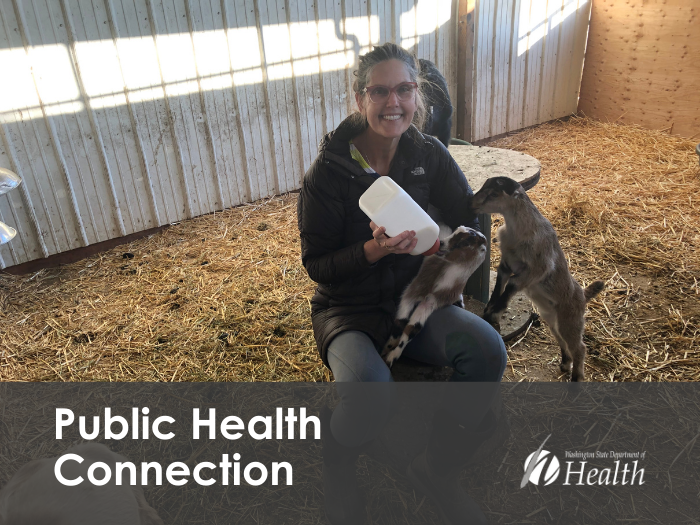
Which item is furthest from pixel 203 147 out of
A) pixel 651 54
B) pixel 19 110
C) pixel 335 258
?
pixel 651 54

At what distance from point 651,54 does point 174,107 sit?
21.4ft

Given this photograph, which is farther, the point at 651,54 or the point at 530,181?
the point at 651,54

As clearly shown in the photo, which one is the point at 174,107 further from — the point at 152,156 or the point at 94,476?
the point at 94,476

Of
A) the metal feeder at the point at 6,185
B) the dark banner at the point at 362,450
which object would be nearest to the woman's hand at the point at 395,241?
the dark banner at the point at 362,450

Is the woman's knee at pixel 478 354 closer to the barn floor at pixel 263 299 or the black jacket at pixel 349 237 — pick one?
the black jacket at pixel 349 237

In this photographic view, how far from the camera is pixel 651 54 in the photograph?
7.35 m

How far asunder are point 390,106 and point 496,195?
74cm

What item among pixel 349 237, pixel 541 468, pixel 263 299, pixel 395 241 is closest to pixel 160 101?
pixel 263 299

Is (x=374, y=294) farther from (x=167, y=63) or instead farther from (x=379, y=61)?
(x=167, y=63)

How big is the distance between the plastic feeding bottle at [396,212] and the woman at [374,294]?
5 cm

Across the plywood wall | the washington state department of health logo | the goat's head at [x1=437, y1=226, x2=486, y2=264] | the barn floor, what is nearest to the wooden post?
the barn floor

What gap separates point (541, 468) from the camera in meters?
2.41

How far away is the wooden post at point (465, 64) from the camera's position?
22.0 ft

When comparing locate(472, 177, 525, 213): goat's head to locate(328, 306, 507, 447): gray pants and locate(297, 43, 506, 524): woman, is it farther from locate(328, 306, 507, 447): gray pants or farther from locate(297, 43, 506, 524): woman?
locate(328, 306, 507, 447): gray pants
